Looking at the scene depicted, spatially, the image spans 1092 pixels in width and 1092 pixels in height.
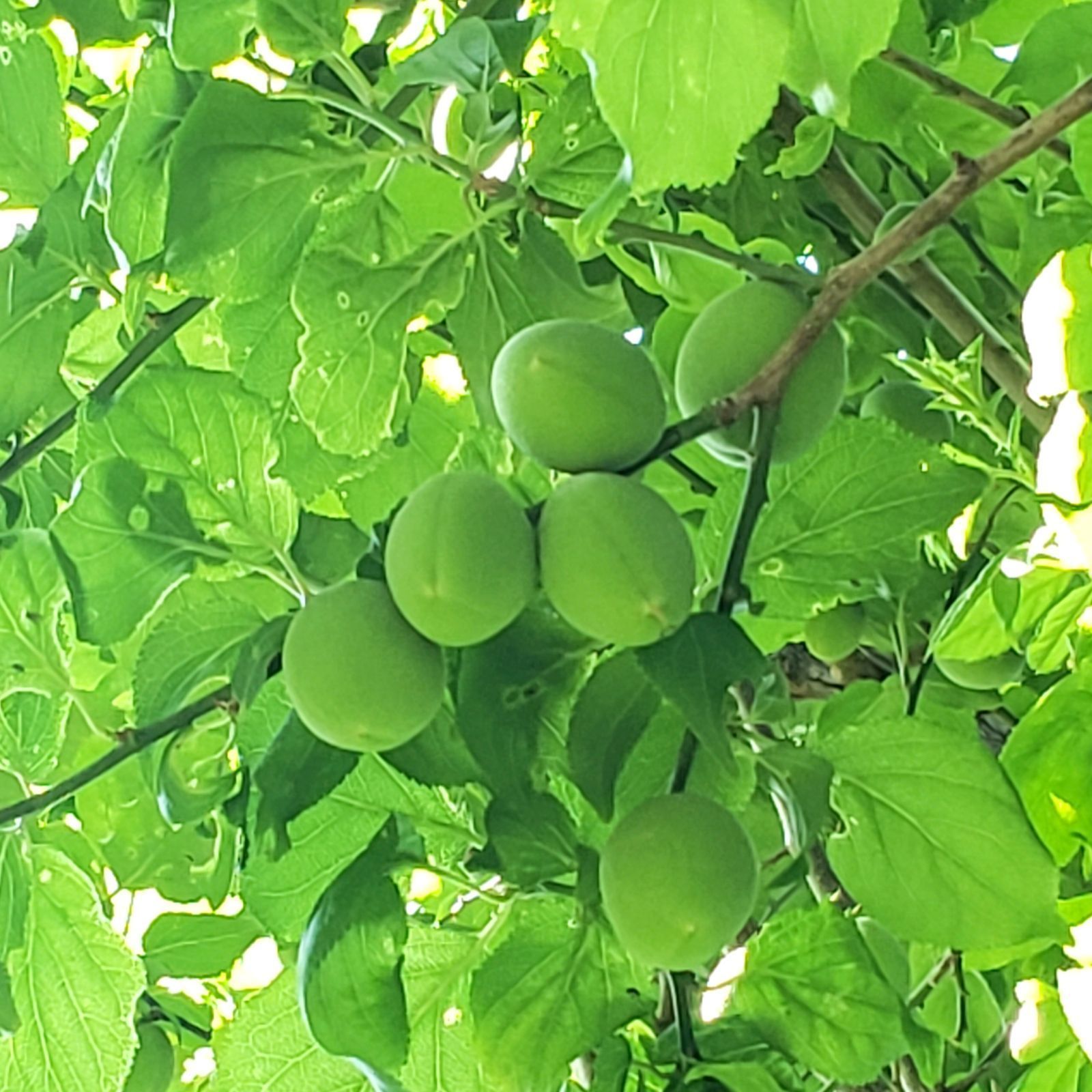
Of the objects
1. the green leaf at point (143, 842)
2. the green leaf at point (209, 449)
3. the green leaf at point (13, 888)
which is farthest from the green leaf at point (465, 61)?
the green leaf at point (143, 842)

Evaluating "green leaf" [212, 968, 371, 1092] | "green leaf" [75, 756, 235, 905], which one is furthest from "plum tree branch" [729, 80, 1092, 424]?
"green leaf" [75, 756, 235, 905]

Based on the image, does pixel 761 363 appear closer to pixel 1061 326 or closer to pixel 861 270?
pixel 861 270

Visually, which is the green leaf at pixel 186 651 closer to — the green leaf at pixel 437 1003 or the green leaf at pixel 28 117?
the green leaf at pixel 437 1003

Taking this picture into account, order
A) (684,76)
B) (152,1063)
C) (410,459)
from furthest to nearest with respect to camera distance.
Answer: (152,1063)
(410,459)
(684,76)

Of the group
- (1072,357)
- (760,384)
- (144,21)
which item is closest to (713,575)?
(760,384)

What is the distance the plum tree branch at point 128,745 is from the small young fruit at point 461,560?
20 centimetres

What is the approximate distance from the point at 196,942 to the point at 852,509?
0.70 metres

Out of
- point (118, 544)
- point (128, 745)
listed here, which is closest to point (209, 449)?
point (118, 544)

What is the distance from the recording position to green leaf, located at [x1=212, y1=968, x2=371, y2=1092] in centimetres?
92

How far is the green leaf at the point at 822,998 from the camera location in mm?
822

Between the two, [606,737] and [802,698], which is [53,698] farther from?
[802,698]

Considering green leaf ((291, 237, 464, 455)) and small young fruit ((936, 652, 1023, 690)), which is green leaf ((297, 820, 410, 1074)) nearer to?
green leaf ((291, 237, 464, 455))

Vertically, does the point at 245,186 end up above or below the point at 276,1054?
above

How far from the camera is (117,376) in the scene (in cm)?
101
